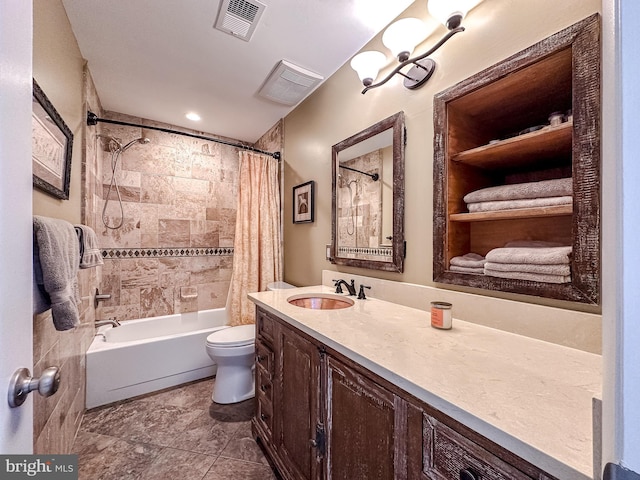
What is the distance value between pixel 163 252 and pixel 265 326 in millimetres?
1939

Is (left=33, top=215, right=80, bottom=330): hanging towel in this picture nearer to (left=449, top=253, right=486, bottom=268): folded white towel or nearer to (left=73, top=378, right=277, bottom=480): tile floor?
(left=73, top=378, right=277, bottom=480): tile floor

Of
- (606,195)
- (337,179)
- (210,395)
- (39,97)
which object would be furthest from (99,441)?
(606,195)

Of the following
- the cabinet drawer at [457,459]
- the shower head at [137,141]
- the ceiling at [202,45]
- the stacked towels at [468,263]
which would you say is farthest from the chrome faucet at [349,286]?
the shower head at [137,141]

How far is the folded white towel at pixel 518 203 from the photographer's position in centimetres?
82

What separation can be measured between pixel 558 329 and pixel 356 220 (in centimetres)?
108

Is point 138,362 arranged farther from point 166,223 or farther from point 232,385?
point 166,223

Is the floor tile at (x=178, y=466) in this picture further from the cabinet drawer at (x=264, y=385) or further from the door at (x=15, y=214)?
the door at (x=15, y=214)

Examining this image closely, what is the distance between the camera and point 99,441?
62.3 inches

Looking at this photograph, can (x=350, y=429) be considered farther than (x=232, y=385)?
No

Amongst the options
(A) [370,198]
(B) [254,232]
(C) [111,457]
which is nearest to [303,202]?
(B) [254,232]

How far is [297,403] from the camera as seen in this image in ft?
3.71

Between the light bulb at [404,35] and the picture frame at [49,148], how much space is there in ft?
4.84

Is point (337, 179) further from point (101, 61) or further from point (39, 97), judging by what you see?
point (101, 61)

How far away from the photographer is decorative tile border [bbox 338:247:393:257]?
1.45 meters
